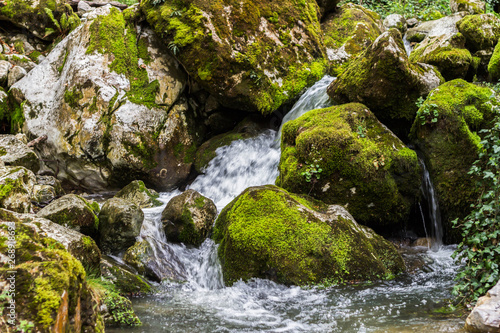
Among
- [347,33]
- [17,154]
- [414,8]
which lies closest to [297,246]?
[17,154]

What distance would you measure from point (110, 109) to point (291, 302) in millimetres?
7045

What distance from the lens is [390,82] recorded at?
762 centimetres

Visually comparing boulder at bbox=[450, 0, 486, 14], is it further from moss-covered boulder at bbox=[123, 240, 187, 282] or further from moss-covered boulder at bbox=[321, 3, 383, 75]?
moss-covered boulder at bbox=[123, 240, 187, 282]

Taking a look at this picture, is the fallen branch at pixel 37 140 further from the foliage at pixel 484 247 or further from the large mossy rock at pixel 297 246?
the foliage at pixel 484 247

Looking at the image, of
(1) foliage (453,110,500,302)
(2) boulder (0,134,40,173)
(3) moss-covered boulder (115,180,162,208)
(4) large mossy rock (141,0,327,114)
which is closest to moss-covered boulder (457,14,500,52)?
(4) large mossy rock (141,0,327,114)

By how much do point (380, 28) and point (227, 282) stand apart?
1220 centimetres

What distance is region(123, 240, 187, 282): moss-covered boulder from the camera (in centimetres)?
601

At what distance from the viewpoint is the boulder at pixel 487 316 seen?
2.96 m

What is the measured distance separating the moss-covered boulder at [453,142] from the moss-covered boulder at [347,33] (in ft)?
17.0

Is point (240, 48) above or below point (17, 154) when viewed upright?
above

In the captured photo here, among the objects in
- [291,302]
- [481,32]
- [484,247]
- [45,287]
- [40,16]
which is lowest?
[291,302]

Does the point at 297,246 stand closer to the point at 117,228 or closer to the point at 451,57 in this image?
the point at 117,228

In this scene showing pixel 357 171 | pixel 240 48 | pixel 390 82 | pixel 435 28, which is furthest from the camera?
pixel 435 28

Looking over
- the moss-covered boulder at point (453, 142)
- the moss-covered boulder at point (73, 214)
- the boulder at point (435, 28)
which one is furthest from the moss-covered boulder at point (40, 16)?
the moss-covered boulder at point (453, 142)
